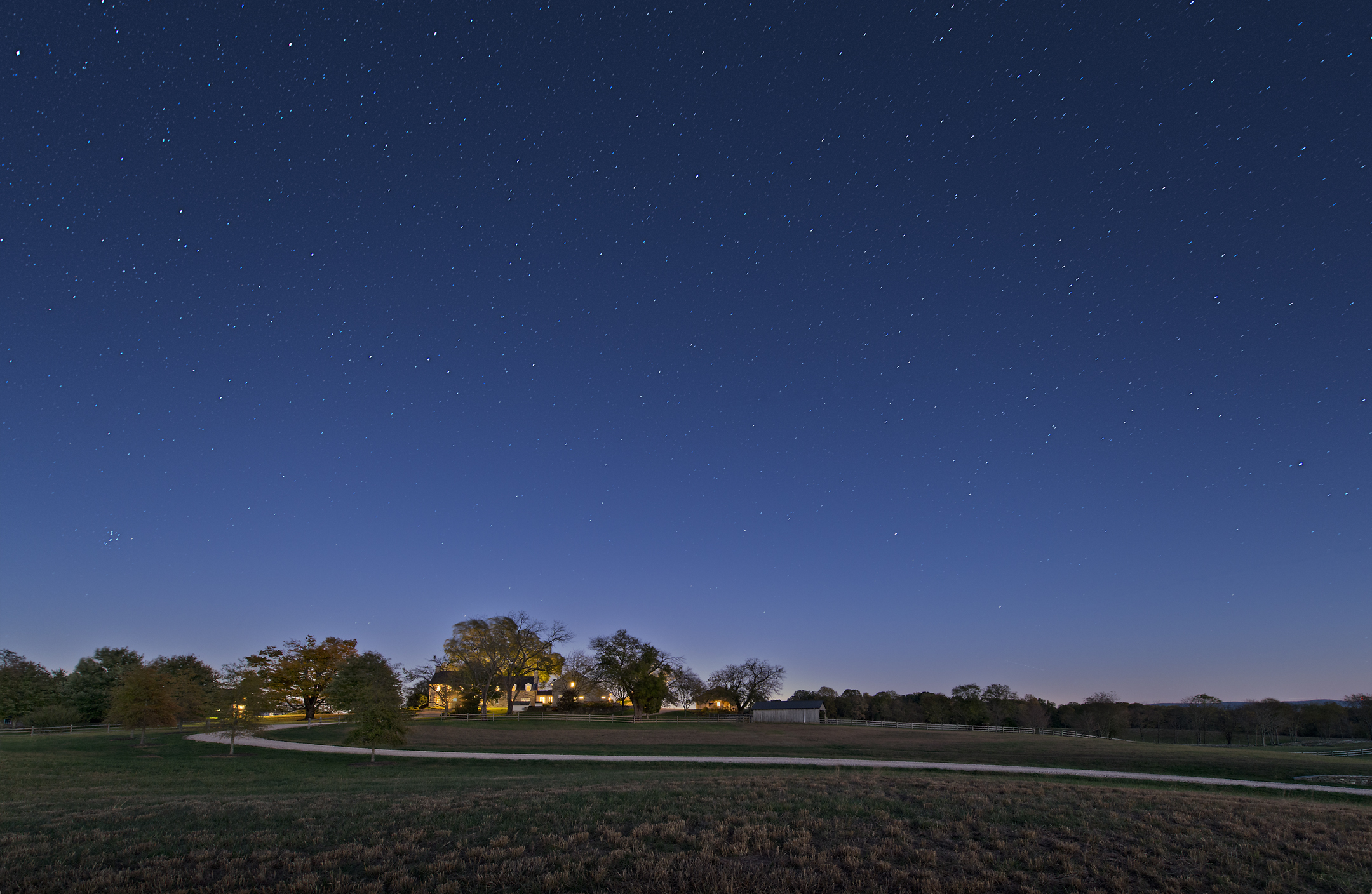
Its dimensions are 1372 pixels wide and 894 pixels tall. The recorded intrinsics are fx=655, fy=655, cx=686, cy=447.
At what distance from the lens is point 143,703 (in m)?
38.4

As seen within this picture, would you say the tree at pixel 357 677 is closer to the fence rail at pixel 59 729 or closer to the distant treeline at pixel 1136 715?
the fence rail at pixel 59 729

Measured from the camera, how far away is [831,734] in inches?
2101

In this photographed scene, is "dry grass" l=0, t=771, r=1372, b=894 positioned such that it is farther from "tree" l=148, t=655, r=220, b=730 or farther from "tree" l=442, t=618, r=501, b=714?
"tree" l=442, t=618, r=501, b=714

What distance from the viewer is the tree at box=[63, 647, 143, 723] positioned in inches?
2477

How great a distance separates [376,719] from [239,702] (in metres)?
10.2

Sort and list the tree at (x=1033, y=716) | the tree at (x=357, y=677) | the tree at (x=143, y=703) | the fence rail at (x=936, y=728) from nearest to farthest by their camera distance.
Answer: the tree at (x=143, y=703)
the tree at (x=357, y=677)
the fence rail at (x=936, y=728)
the tree at (x=1033, y=716)

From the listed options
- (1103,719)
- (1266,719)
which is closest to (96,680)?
(1103,719)

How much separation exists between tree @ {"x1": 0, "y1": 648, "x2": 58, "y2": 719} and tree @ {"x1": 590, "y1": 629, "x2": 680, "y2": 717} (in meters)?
55.4

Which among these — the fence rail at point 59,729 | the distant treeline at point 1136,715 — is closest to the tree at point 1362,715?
the distant treeline at point 1136,715

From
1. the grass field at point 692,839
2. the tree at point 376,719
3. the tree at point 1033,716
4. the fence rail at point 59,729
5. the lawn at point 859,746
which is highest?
the grass field at point 692,839

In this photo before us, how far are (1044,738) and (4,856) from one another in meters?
57.1

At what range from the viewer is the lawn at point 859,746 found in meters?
30.4

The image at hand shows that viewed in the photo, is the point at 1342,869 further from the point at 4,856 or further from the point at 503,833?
the point at 4,856

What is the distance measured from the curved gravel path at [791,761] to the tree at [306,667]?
26975mm
